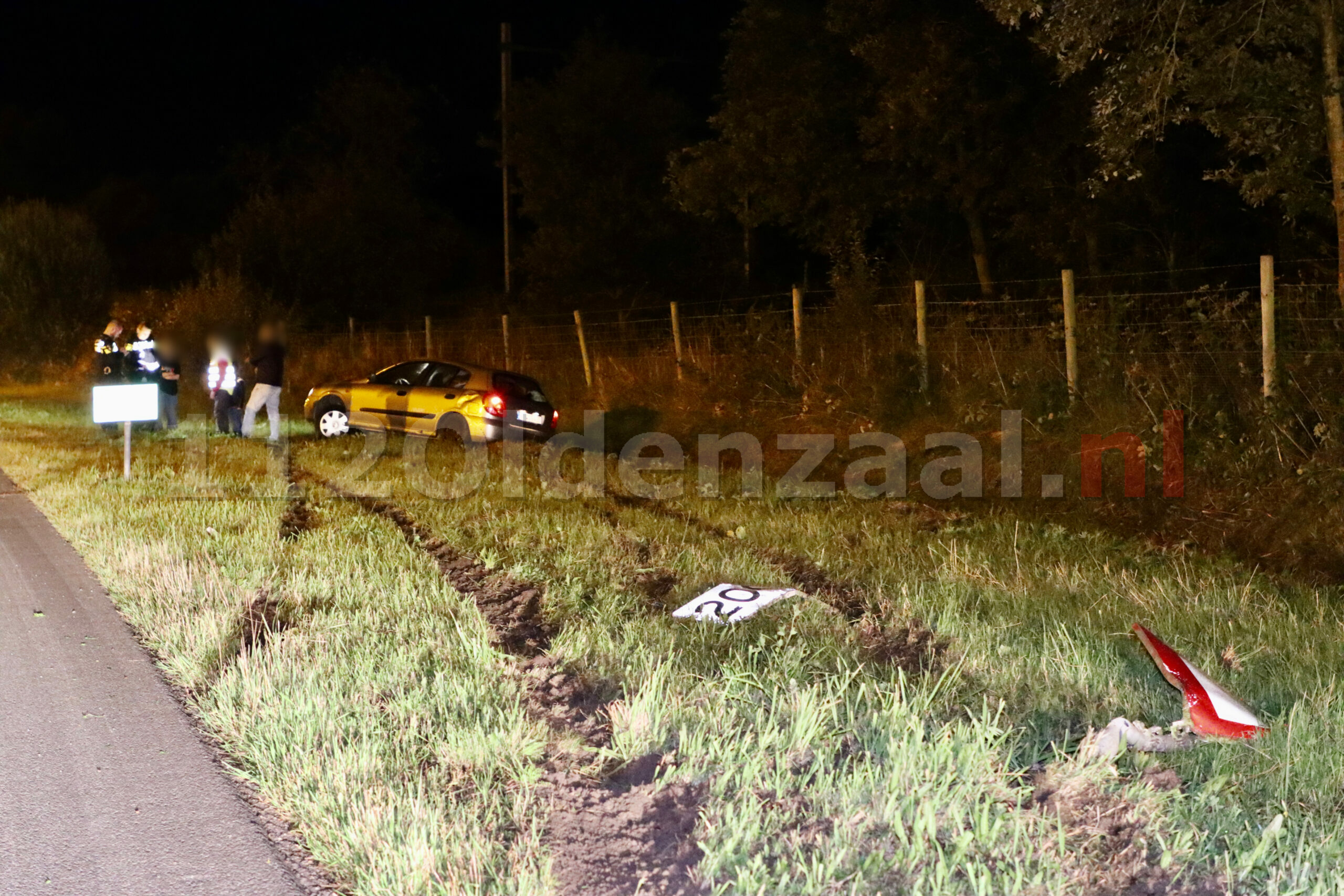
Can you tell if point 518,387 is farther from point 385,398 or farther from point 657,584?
point 657,584

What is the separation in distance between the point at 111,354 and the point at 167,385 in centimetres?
86


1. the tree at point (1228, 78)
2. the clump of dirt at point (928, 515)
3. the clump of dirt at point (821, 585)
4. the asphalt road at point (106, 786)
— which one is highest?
the tree at point (1228, 78)

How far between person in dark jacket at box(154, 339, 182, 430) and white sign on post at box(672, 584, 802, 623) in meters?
13.3

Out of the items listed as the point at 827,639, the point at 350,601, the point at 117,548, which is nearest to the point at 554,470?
the point at 117,548

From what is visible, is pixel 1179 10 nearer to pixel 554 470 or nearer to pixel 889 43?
pixel 554 470

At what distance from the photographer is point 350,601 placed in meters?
7.39

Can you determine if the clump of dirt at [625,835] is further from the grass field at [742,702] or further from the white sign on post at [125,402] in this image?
the white sign on post at [125,402]

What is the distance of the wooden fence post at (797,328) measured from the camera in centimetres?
1752

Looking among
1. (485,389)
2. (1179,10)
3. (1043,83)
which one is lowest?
(485,389)

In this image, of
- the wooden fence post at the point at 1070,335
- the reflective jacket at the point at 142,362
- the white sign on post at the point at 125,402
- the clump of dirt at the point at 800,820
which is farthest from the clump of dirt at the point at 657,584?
the reflective jacket at the point at 142,362

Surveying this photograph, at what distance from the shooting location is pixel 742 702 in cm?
526

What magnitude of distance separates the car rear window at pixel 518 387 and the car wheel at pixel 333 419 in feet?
10.4

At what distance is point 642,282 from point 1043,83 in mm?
16151

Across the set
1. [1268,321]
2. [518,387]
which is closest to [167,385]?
[518,387]
